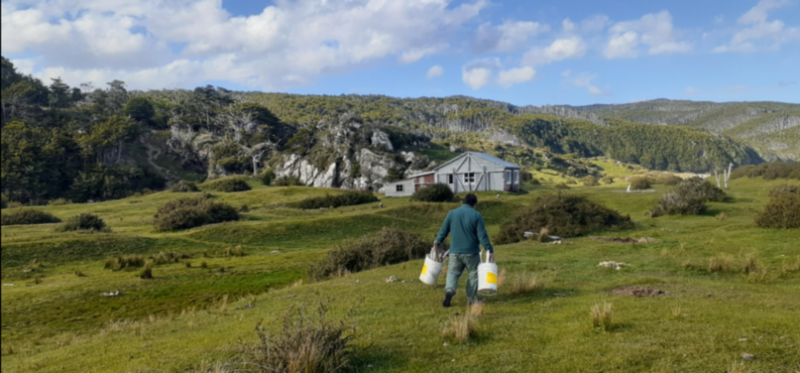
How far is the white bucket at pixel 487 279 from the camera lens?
29.5ft

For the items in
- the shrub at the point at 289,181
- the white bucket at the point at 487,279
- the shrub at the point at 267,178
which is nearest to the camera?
the white bucket at the point at 487,279

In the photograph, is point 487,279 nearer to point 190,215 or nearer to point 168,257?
point 168,257

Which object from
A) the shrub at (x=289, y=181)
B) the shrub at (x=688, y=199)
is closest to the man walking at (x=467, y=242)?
the shrub at (x=688, y=199)

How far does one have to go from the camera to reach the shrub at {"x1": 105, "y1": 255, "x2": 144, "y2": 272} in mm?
22016

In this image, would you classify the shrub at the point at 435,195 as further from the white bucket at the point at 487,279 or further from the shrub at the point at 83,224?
the white bucket at the point at 487,279

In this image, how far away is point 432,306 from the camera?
1026 centimetres

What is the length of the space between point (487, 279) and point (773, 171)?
174 feet

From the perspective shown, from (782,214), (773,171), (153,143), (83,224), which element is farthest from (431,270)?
(153,143)

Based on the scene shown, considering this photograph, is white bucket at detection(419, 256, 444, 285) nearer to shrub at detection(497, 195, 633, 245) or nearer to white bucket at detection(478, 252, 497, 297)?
white bucket at detection(478, 252, 497, 297)

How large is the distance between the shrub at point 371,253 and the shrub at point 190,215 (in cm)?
1977

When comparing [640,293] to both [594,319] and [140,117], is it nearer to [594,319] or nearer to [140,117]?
[594,319]

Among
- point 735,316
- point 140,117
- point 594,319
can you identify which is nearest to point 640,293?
point 735,316

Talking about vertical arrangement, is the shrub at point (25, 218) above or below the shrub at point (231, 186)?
below

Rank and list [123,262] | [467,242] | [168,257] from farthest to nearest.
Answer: [168,257] < [123,262] < [467,242]
